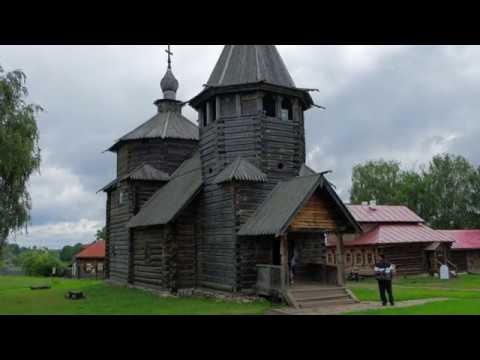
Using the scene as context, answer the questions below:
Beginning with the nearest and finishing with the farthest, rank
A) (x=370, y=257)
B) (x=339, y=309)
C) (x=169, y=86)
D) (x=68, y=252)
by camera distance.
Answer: (x=339, y=309)
(x=169, y=86)
(x=370, y=257)
(x=68, y=252)

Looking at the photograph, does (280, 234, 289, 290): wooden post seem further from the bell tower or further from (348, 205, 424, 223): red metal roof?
(348, 205, 424, 223): red metal roof

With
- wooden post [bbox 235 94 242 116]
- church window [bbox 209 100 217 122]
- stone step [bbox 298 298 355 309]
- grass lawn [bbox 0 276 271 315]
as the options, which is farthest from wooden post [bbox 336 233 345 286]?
church window [bbox 209 100 217 122]

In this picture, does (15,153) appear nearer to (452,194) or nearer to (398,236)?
(398,236)

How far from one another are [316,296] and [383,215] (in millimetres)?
25890

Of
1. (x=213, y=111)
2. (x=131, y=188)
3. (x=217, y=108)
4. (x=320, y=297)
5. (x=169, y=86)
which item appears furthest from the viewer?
(x=169, y=86)

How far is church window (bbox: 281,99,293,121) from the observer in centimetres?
2206

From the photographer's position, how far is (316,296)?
1708 centimetres

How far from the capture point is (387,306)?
16359mm

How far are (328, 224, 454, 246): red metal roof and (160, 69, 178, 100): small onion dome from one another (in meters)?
19.3

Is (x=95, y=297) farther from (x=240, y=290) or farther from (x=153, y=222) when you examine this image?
(x=240, y=290)

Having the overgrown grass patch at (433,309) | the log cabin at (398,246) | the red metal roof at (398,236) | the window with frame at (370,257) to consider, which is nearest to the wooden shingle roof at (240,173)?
the overgrown grass patch at (433,309)

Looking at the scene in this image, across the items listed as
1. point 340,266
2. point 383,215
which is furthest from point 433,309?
point 383,215

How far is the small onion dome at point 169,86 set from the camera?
33812 mm

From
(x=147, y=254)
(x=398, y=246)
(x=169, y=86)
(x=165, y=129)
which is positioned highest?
(x=169, y=86)
